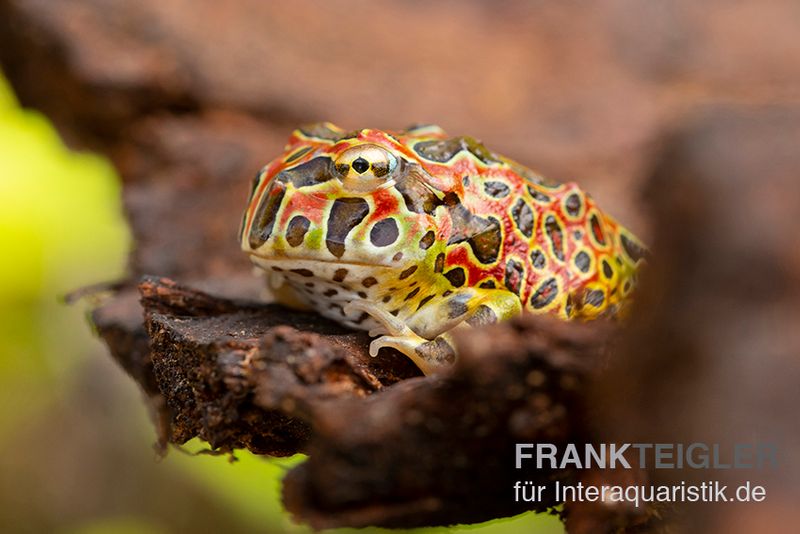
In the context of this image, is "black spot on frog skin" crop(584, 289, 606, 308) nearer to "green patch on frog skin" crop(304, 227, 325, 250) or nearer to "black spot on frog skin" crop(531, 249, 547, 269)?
"black spot on frog skin" crop(531, 249, 547, 269)

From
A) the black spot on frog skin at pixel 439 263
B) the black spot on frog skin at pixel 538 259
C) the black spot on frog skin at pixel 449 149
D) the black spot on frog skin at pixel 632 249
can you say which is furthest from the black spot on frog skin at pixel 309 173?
the black spot on frog skin at pixel 632 249

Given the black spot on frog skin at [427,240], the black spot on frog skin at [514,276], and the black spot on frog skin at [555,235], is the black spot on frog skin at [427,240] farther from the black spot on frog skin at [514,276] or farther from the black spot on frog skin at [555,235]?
the black spot on frog skin at [555,235]

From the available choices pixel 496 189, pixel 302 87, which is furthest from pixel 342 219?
pixel 302 87

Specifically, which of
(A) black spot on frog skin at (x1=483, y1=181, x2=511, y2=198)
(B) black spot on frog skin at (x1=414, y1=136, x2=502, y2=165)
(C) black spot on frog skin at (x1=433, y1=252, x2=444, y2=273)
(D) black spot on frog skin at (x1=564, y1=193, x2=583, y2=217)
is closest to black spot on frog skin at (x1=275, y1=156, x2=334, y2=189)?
(B) black spot on frog skin at (x1=414, y1=136, x2=502, y2=165)

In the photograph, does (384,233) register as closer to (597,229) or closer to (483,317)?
(483,317)

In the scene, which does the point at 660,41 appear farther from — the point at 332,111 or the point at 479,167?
the point at 479,167
